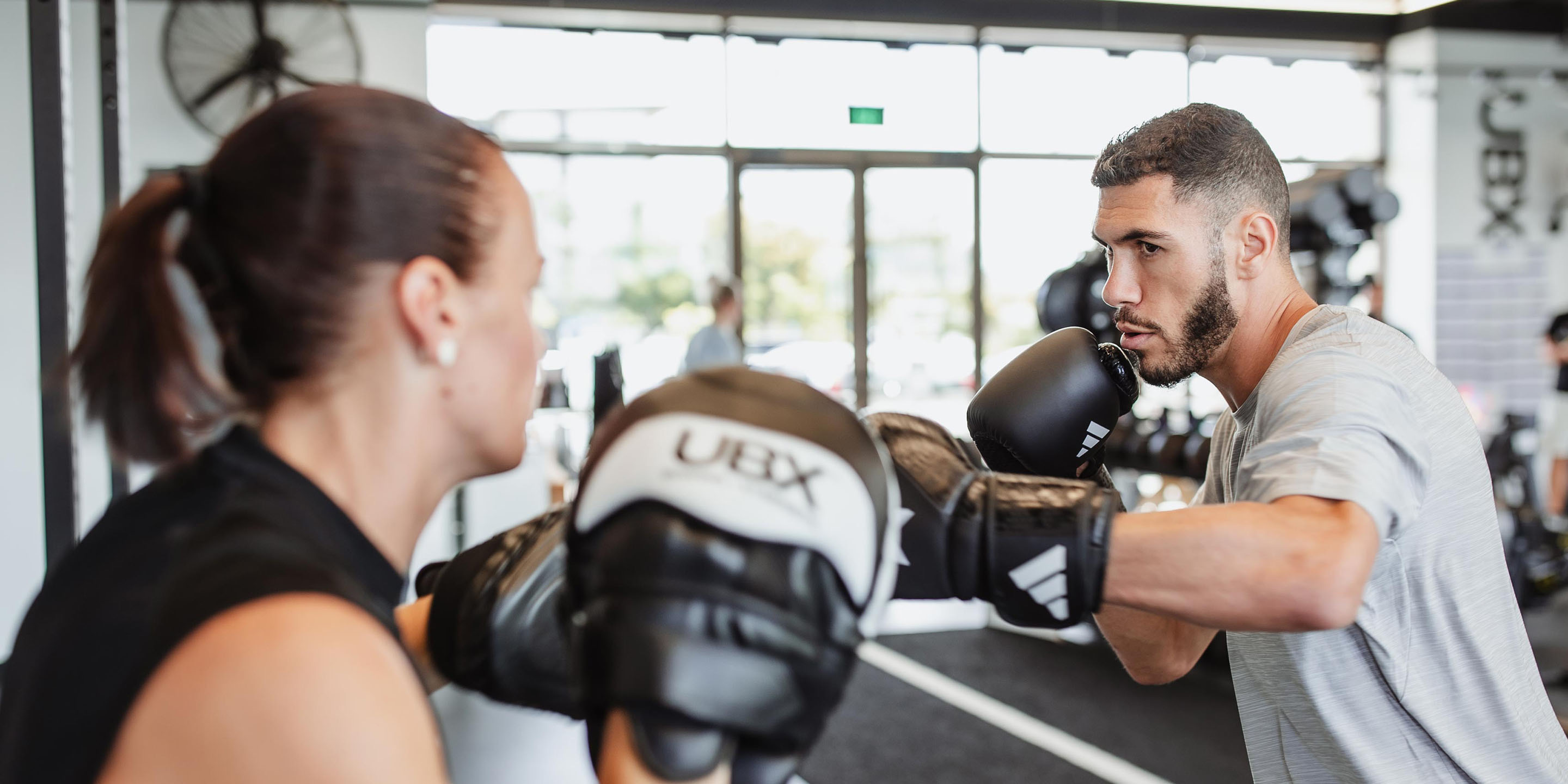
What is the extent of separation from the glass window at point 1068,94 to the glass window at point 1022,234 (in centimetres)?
15

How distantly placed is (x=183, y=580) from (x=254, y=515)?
0.06 meters

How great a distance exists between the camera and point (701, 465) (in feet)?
2.06

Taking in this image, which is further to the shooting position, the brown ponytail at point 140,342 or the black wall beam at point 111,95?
the black wall beam at point 111,95

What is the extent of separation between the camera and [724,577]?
0.61 metres

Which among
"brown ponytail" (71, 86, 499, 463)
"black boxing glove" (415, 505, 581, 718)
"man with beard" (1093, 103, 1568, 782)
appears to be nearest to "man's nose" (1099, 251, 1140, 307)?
"man with beard" (1093, 103, 1568, 782)

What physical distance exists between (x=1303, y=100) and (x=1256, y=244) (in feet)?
22.0

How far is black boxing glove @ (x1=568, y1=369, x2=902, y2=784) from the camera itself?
1.95 feet

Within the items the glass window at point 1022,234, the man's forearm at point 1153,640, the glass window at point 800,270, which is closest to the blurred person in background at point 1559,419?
the glass window at point 1022,234

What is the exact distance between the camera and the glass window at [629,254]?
608 cm

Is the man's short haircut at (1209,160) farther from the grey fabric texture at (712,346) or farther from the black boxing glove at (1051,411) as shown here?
the grey fabric texture at (712,346)

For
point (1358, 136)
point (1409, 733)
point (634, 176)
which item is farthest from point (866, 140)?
point (1409, 733)

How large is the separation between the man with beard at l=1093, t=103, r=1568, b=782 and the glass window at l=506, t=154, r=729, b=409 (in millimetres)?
4895

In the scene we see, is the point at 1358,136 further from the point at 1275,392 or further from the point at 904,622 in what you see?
the point at 1275,392

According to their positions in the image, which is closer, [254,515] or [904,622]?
[254,515]
